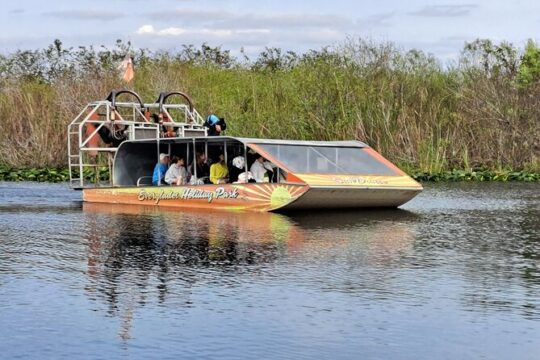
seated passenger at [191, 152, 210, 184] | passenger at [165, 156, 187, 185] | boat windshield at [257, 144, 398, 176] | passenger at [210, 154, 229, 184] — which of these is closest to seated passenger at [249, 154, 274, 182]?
passenger at [210, 154, 229, 184]

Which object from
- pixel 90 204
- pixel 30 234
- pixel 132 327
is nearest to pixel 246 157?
pixel 90 204

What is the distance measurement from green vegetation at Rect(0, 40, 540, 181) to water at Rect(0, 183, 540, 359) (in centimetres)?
1749

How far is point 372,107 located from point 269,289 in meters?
26.9

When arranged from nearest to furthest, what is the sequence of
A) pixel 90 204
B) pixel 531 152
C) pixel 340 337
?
pixel 340 337
pixel 90 204
pixel 531 152

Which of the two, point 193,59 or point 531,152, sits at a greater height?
point 193,59

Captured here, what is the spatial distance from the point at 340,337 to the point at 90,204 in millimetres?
16708

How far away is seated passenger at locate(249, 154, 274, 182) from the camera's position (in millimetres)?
Answer: 23297

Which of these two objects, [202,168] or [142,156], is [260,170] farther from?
[142,156]

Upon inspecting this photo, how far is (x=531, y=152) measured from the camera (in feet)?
124

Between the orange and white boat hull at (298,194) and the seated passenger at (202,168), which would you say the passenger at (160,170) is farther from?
the orange and white boat hull at (298,194)

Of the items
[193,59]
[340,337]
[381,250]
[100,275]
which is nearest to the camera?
[340,337]

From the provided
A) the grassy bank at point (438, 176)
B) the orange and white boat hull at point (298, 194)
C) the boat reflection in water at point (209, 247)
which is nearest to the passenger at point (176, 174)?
the orange and white boat hull at point (298, 194)

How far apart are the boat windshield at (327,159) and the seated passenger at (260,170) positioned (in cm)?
119

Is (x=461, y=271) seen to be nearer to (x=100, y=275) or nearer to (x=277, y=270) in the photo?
(x=277, y=270)
